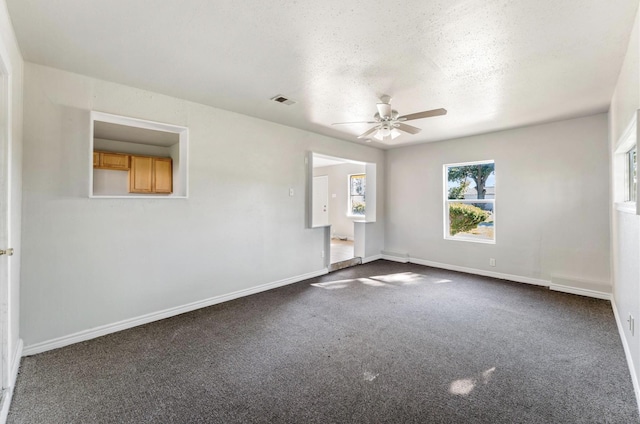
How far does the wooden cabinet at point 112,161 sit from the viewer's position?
12.7ft

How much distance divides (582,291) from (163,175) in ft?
20.7

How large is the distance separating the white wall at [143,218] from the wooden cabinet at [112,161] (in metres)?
1.33

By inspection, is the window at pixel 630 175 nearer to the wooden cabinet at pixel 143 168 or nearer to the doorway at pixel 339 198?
the wooden cabinet at pixel 143 168

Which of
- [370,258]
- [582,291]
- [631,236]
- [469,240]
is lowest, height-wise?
[582,291]

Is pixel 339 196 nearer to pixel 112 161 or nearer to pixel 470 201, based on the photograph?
pixel 470 201

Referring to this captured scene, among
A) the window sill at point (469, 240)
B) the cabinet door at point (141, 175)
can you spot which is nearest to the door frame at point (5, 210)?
the cabinet door at point (141, 175)

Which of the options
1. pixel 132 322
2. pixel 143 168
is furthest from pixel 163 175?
pixel 132 322

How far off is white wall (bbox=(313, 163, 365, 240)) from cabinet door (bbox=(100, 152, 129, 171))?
5.96 meters

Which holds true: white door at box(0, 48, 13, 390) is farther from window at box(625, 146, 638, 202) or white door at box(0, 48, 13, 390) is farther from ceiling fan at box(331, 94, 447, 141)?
window at box(625, 146, 638, 202)

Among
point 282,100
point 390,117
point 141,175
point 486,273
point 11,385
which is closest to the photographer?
point 11,385

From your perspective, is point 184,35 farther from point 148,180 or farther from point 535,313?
point 535,313

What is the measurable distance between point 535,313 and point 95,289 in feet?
15.6

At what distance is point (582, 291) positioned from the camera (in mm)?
4027

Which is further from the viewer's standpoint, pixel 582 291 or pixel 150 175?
pixel 150 175
